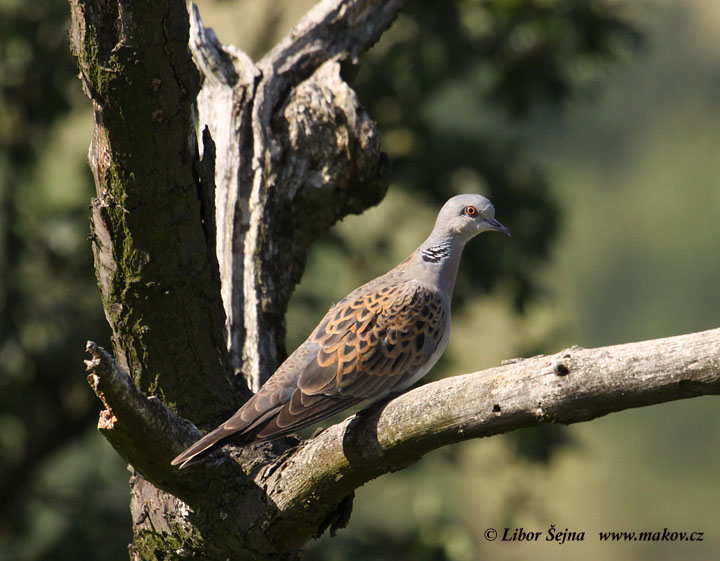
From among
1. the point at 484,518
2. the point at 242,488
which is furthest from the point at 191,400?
the point at 484,518

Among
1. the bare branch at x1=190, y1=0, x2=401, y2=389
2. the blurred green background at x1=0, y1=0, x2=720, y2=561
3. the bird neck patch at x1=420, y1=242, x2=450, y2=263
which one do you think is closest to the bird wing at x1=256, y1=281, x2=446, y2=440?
the bird neck patch at x1=420, y1=242, x2=450, y2=263

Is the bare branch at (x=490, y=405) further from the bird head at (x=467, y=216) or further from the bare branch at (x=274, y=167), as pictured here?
the bird head at (x=467, y=216)

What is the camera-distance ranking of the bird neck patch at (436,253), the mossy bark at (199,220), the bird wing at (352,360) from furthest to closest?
the bird neck patch at (436,253)
the bird wing at (352,360)
the mossy bark at (199,220)

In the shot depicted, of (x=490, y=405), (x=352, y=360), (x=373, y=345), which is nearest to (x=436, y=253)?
(x=373, y=345)

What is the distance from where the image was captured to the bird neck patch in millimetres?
3949

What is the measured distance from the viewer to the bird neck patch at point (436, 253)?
3949 mm

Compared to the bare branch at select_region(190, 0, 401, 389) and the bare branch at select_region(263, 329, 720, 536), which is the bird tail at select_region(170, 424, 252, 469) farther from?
the bare branch at select_region(190, 0, 401, 389)

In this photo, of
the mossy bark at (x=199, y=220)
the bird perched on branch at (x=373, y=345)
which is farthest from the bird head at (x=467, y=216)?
the mossy bark at (x=199, y=220)

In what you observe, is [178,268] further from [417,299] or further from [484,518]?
[484,518]

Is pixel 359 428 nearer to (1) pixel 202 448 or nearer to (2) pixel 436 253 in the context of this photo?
(1) pixel 202 448

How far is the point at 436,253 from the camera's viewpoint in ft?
13.0

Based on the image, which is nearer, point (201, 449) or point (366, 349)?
point (201, 449)

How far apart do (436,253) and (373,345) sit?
604 mm

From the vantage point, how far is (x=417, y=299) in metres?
3.73
